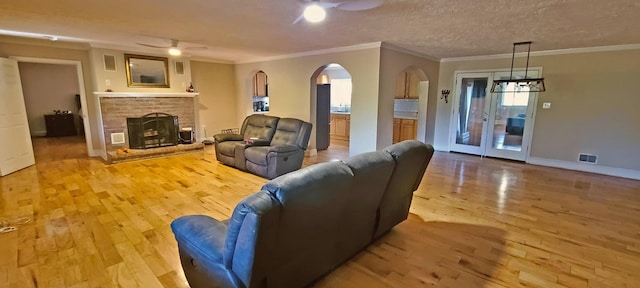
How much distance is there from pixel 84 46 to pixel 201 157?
3075 millimetres

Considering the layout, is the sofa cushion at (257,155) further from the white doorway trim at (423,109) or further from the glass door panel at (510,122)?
the glass door panel at (510,122)

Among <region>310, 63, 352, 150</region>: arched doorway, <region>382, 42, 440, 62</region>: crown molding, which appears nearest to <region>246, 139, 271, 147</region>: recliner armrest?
<region>310, 63, 352, 150</region>: arched doorway

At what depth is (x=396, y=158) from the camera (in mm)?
2334

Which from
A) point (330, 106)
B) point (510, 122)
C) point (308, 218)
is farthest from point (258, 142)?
point (510, 122)

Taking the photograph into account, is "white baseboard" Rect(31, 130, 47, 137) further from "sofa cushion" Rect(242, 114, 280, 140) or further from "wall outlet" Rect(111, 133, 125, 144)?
"sofa cushion" Rect(242, 114, 280, 140)

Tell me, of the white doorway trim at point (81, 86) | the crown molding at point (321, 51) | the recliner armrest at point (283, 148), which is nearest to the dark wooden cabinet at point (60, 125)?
the white doorway trim at point (81, 86)

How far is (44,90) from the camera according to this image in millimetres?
8664

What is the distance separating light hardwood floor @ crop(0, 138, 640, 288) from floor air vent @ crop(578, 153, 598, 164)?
34cm

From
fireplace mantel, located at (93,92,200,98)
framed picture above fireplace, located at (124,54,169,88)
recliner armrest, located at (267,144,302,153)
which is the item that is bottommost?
recliner armrest, located at (267,144,302,153)

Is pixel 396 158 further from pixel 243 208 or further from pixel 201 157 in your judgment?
pixel 201 157

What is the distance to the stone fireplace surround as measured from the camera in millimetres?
5895

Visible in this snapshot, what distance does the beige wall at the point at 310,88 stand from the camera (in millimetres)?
5090

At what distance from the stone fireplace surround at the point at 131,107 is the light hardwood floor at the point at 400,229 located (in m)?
1.06

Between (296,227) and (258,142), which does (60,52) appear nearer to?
(258,142)
